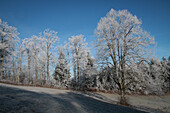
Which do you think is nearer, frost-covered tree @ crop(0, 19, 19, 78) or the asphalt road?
the asphalt road

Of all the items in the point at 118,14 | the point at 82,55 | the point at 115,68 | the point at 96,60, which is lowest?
the point at 115,68

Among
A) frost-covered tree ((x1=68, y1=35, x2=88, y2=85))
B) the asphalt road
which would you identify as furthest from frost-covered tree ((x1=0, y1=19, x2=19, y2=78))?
the asphalt road

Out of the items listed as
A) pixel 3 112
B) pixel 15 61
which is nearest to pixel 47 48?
pixel 15 61

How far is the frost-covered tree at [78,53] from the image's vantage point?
2078cm

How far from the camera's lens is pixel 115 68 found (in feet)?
33.2

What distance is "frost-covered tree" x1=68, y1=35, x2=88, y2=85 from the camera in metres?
20.8

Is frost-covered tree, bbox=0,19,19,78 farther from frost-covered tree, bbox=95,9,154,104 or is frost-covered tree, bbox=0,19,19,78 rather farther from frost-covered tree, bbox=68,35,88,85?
frost-covered tree, bbox=95,9,154,104

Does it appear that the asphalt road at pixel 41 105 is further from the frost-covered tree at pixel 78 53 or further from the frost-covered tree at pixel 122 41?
the frost-covered tree at pixel 78 53

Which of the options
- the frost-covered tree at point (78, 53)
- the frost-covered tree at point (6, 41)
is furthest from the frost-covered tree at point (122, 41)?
the frost-covered tree at point (6, 41)

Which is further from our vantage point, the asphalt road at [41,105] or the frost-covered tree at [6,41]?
the frost-covered tree at [6,41]

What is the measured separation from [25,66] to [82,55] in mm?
16731

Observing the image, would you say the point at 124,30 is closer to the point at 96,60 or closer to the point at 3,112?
the point at 96,60

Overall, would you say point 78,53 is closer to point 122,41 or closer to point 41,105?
point 122,41

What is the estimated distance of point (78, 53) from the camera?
71.1ft
